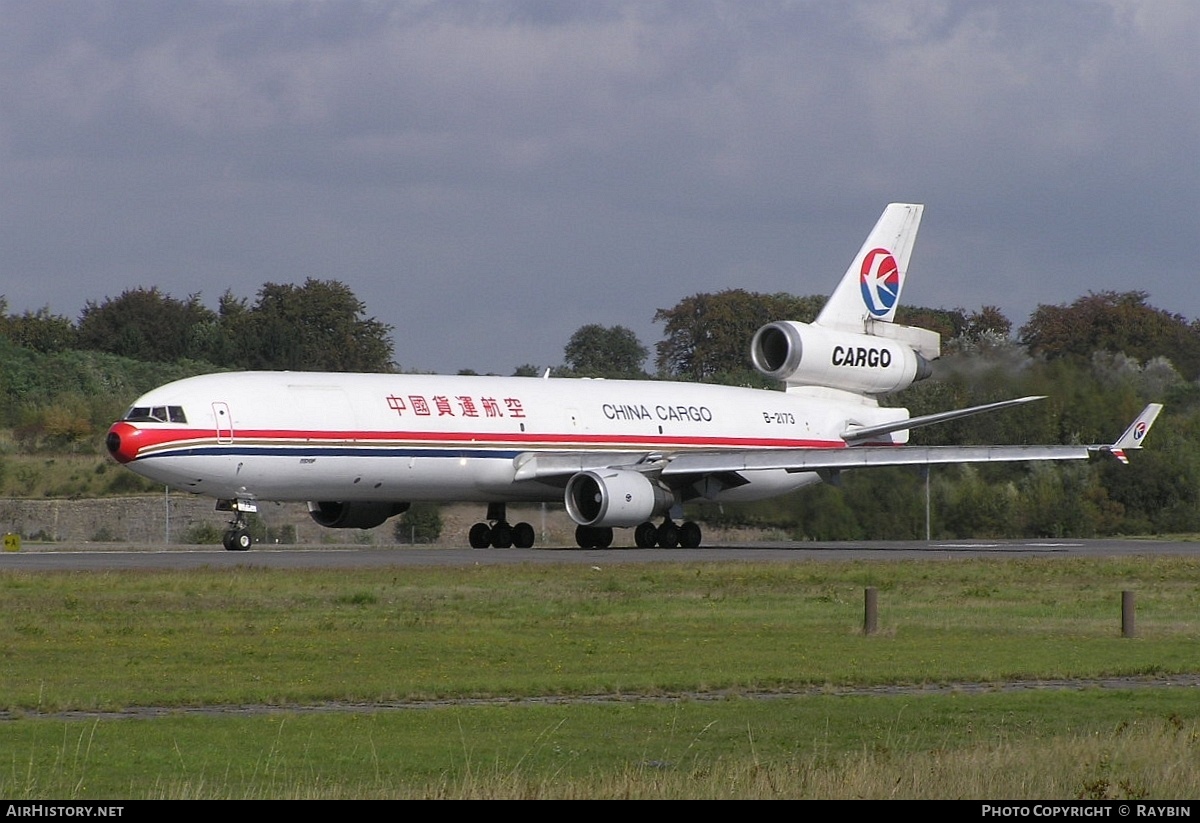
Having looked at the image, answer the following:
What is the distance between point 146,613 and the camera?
26078 mm

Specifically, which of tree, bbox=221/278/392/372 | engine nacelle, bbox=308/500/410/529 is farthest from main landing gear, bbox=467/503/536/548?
tree, bbox=221/278/392/372

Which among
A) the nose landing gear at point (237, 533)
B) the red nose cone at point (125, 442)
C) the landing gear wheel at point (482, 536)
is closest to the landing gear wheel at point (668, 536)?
the landing gear wheel at point (482, 536)

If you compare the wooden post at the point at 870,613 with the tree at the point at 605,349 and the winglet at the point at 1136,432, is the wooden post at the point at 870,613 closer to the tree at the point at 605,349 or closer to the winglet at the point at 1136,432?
the winglet at the point at 1136,432

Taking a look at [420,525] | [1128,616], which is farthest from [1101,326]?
[1128,616]

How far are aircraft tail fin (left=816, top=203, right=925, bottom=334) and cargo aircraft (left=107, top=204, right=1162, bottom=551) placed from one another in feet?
0.18

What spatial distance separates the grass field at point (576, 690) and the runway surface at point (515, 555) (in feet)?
14.7

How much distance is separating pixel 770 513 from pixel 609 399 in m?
7.35

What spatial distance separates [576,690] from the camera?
1886 cm

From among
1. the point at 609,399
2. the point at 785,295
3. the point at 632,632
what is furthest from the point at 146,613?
the point at 785,295

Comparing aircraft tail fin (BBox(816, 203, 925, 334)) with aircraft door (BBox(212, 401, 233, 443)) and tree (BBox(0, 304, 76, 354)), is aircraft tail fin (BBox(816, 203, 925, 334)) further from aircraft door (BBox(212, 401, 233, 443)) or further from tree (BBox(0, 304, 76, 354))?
tree (BBox(0, 304, 76, 354))

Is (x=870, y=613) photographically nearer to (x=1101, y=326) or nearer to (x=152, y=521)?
(x=152, y=521)

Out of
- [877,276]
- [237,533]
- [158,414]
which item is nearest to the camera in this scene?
[158,414]

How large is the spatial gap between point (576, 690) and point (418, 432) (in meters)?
25.9

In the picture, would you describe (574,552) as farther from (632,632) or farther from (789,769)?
(789,769)
